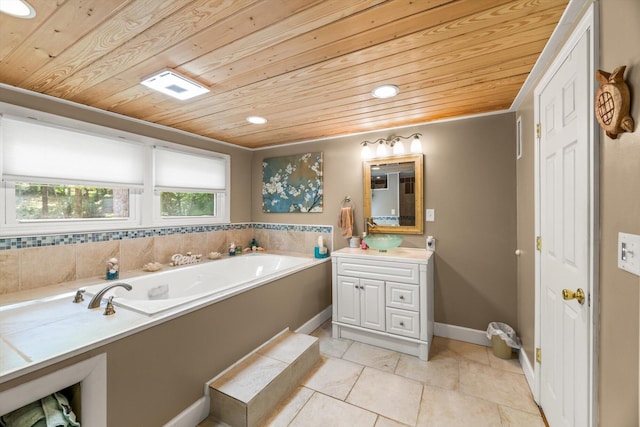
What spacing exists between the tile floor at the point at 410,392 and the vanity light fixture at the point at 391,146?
1952 millimetres

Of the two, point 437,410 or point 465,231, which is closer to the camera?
point 437,410

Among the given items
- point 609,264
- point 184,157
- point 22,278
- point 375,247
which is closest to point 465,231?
point 375,247

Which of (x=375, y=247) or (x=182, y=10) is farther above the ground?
(x=182, y=10)

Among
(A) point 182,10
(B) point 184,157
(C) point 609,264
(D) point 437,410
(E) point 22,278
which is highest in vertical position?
(A) point 182,10

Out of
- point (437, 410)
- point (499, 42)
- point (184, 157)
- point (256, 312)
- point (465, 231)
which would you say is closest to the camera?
point (499, 42)

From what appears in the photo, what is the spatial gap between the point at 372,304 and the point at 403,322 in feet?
0.99

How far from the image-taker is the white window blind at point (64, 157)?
6.20ft

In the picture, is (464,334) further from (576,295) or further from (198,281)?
(198,281)

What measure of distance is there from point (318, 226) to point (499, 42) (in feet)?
7.95

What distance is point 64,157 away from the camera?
2119 mm

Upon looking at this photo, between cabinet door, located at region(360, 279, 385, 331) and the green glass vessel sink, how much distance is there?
403 mm

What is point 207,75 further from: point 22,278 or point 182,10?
point 22,278

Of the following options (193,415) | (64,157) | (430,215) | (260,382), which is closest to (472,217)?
(430,215)

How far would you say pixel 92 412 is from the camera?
1.20m
